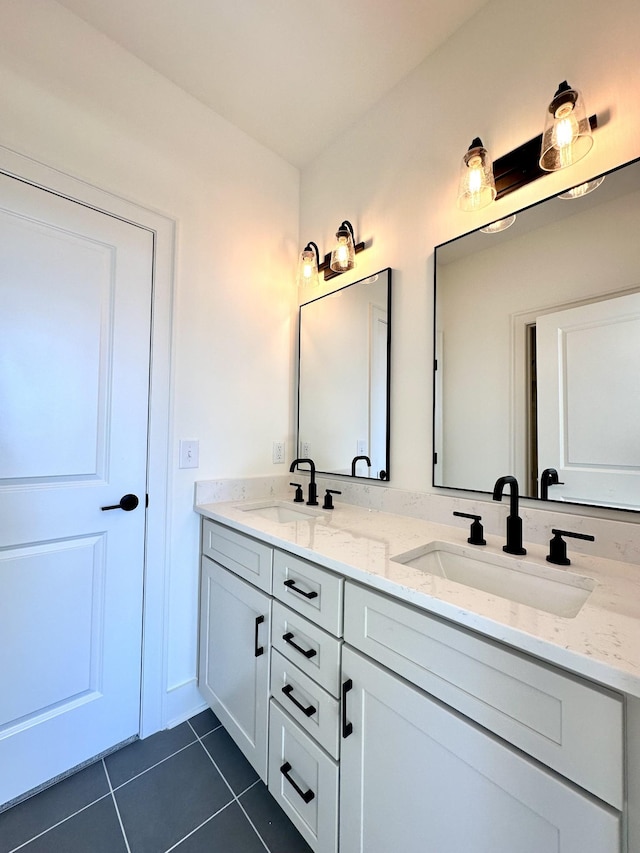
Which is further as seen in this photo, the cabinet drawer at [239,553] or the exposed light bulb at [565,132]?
the cabinet drawer at [239,553]

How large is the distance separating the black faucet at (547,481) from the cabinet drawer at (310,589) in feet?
2.26

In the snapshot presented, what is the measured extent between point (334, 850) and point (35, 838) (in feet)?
3.03

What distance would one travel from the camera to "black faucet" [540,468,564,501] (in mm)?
1115

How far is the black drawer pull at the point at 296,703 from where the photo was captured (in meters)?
1.02

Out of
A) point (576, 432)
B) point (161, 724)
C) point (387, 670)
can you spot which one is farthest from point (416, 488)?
point (161, 724)

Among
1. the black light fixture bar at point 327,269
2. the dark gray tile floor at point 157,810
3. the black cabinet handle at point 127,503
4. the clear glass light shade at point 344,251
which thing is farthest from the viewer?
the black light fixture bar at point 327,269

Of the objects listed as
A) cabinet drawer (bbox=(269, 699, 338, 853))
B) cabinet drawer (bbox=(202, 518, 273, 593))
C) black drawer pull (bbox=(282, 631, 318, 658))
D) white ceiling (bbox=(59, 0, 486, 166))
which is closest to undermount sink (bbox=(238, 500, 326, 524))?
cabinet drawer (bbox=(202, 518, 273, 593))

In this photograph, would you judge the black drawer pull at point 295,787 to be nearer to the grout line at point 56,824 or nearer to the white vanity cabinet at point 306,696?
the white vanity cabinet at point 306,696

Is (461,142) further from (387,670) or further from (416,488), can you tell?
(387,670)

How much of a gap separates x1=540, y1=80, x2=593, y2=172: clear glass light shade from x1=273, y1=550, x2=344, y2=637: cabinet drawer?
139cm

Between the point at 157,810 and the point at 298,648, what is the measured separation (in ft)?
2.54

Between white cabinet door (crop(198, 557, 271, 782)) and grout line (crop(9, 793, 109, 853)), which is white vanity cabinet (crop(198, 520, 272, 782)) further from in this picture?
grout line (crop(9, 793, 109, 853))

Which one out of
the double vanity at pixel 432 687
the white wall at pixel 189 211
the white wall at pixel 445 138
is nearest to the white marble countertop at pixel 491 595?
the double vanity at pixel 432 687

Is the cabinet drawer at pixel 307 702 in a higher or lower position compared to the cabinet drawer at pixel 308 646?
lower
